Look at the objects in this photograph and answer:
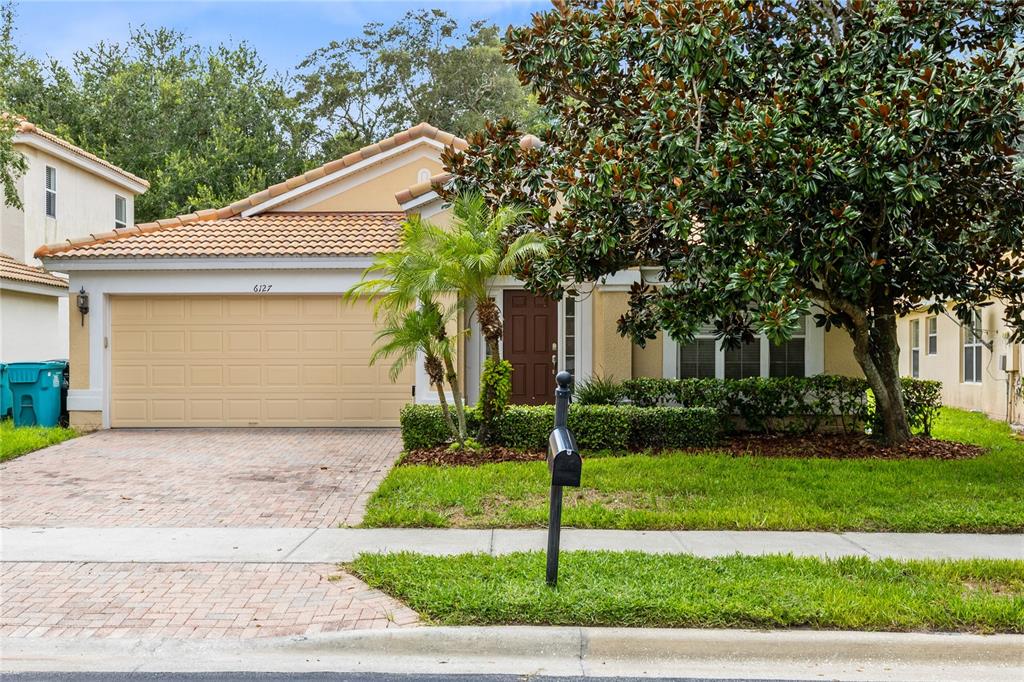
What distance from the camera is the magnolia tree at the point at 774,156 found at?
8772 mm

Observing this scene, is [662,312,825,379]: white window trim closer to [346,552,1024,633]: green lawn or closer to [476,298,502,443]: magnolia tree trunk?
[476,298,502,443]: magnolia tree trunk

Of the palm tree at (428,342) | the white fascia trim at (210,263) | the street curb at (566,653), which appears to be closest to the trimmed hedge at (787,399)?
the palm tree at (428,342)

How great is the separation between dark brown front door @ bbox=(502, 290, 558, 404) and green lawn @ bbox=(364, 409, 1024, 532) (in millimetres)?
3583

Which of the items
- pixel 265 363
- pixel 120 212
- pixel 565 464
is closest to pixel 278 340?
pixel 265 363

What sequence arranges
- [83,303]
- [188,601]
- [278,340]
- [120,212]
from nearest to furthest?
[188,601], [83,303], [278,340], [120,212]

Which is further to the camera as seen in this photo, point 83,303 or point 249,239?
point 249,239

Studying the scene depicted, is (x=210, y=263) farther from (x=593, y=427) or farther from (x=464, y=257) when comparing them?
(x=593, y=427)

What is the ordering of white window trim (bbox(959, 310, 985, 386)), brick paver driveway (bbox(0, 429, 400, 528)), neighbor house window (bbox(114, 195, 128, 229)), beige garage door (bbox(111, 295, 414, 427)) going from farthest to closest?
neighbor house window (bbox(114, 195, 128, 229)) → white window trim (bbox(959, 310, 985, 386)) → beige garage door (bbox(111, 295, 414, 427)) → brick paver driveway (bbox(0, 429, 400, 528))

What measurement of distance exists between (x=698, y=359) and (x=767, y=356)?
3.64ft

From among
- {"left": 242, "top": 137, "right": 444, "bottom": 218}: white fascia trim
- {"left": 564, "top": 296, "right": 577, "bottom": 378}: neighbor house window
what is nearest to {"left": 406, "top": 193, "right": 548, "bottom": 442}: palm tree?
{"left": 564, "top": 296, "right": 577, "bottom": 378}: neighbor house window

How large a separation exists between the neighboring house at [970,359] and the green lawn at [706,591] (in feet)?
27.6

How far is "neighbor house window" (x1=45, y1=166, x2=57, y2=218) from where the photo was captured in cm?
2017

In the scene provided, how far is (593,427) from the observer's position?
37.7 ft

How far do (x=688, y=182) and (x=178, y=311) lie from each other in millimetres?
9572
